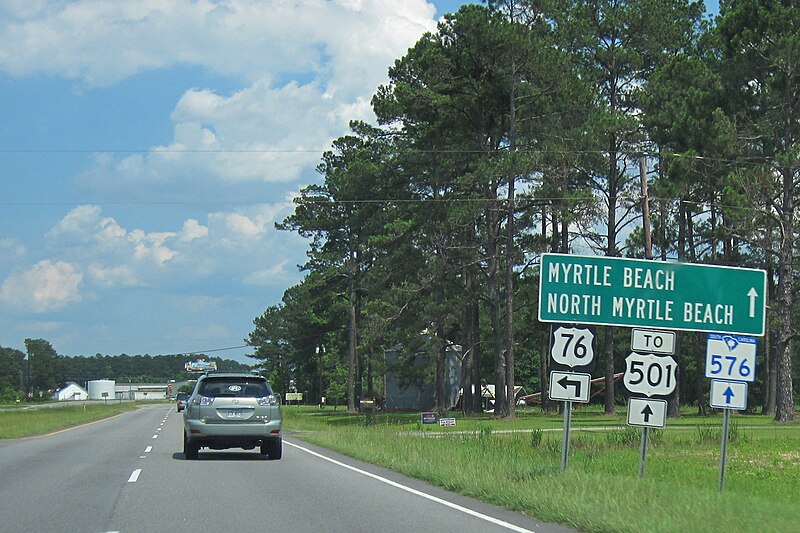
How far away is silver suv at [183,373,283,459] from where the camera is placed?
2159 centimetres

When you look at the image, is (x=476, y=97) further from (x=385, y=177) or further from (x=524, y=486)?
(x=524, y=486)

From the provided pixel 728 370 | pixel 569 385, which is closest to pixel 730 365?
pixel 728 370

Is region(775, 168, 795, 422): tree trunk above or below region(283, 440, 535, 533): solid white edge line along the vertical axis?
above

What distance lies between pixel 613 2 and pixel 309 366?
6532 centimetres

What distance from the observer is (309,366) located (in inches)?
4350

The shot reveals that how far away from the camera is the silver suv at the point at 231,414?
21.6 m

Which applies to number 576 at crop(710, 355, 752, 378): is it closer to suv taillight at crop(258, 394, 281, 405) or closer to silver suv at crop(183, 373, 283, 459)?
silver suv at crop(183, 373, 283, 459)

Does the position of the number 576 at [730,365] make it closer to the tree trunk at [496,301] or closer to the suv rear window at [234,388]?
the suv rear window at [234,388]

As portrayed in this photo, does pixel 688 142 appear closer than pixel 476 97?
Yes

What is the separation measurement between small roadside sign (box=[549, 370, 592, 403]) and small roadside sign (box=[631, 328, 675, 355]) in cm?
92

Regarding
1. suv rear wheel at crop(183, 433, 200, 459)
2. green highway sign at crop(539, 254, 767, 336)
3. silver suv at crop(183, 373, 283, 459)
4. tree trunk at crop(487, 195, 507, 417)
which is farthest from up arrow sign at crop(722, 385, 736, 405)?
tree trunk at crop(487, 195, 507, 417)

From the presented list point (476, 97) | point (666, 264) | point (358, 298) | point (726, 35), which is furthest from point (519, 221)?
point (666, 264)

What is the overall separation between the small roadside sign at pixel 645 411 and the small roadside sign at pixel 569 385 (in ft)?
2.55

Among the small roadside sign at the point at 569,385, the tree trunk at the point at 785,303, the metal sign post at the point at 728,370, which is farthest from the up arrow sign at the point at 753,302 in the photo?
the tree trunk at the point at 785,303
